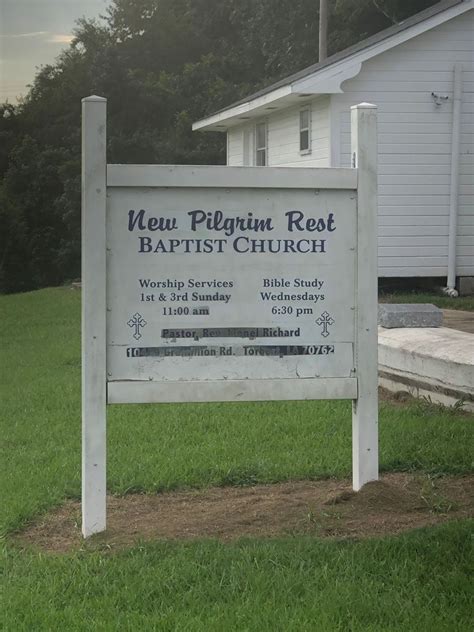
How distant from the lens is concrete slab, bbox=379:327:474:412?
801 centimetres

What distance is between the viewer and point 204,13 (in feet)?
127

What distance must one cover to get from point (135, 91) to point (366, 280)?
32.4 meters

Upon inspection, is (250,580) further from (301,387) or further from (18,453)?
(18,453)

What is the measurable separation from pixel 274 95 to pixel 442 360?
1198 cm

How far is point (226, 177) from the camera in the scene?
5426mm

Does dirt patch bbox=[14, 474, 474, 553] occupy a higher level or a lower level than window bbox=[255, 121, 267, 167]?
lower

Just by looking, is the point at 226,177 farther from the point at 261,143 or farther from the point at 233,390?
the point at 261,143

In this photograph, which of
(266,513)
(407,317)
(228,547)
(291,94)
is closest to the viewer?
(228,547)

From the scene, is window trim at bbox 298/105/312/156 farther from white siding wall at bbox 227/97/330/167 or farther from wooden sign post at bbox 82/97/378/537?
wooden sign post at bbox 82/97/378/537

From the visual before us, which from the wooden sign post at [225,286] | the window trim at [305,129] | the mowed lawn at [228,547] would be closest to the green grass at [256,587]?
the mowed lawn at [228,547]

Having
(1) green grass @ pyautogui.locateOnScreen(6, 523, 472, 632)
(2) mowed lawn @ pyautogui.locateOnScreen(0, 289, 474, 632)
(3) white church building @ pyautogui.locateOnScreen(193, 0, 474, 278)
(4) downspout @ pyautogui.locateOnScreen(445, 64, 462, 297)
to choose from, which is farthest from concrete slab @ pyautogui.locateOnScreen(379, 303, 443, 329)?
(4) downspout @ pyautogui.locateOnScreen(445, 64, 462, 297)

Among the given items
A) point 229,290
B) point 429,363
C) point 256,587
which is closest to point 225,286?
point 229,290

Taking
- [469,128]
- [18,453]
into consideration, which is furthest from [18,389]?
[469,128]

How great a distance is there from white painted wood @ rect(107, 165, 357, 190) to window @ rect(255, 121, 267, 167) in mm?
17196
